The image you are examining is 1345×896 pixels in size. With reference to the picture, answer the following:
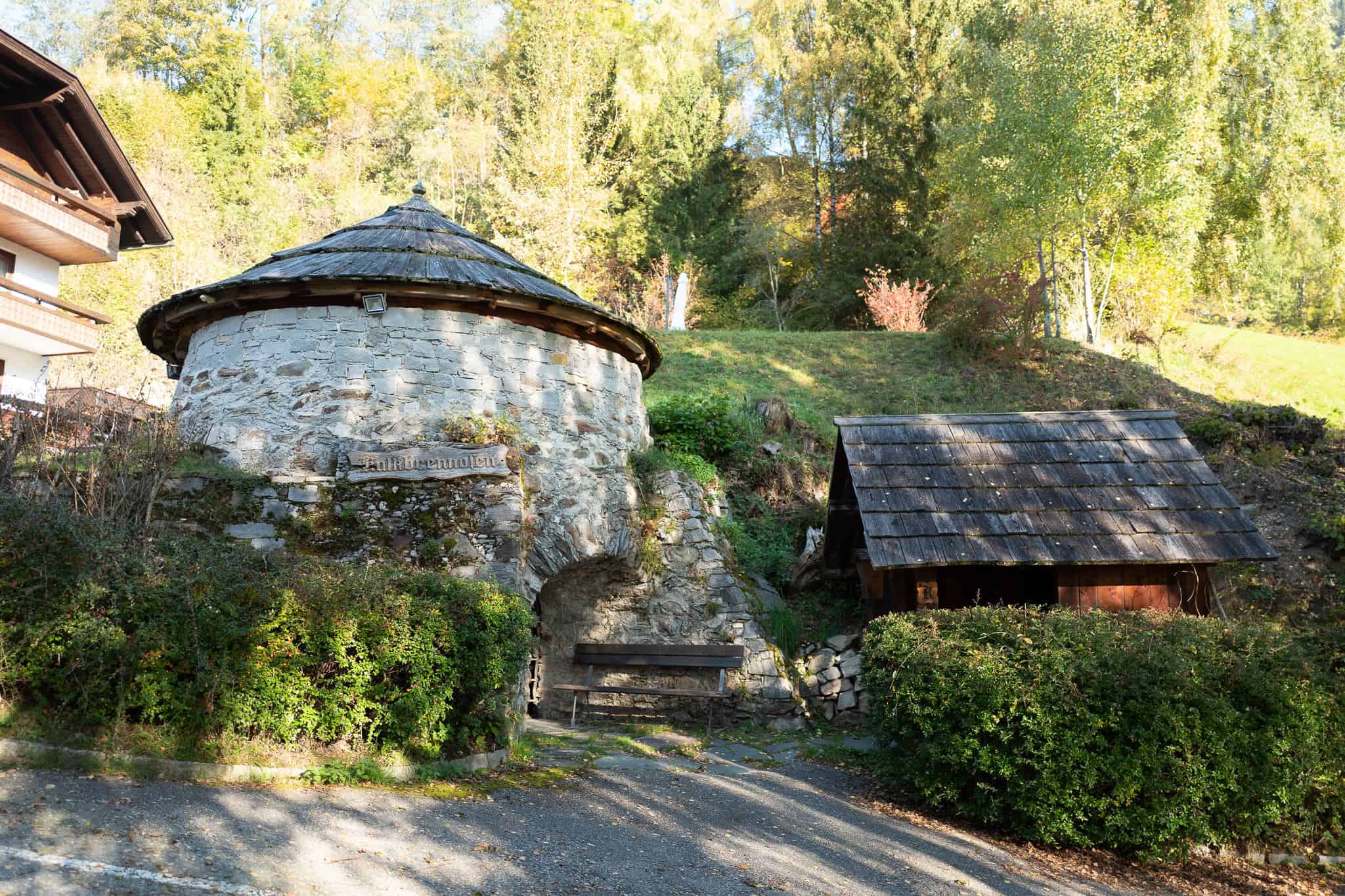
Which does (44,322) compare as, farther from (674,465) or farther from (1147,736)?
(1147,736)

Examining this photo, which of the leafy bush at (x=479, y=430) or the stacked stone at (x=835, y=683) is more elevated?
the leafy bush at (x=479, y=430)

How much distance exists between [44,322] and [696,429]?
13.4 metres

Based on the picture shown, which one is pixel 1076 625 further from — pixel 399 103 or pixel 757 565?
pixel 399 103

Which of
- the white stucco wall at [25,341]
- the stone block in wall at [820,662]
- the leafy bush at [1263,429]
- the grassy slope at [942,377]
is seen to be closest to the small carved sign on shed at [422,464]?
the stone block in wall at [820,662]

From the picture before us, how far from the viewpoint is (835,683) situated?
1031 centimetres

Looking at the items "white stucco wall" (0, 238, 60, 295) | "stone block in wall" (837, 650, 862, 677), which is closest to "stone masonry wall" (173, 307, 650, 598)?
"stone block in wall" (837, 650, 862, 677)

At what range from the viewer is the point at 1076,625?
6.55 meters

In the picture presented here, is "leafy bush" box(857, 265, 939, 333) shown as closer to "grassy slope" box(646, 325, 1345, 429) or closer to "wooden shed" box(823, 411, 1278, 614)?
"grassy slope" box(646, 325, 1345, 429)

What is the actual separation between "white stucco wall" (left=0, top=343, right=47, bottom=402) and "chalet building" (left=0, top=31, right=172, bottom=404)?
0.02m

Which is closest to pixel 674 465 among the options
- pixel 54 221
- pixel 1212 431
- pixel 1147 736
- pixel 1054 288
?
pixel 1147 736

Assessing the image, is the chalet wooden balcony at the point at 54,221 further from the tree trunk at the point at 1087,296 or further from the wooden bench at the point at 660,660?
the tree trunk at the point at 1087,296

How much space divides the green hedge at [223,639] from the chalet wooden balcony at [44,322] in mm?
14277

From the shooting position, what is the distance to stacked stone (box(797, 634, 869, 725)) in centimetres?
1016

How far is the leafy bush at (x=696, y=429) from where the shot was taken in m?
13.7
